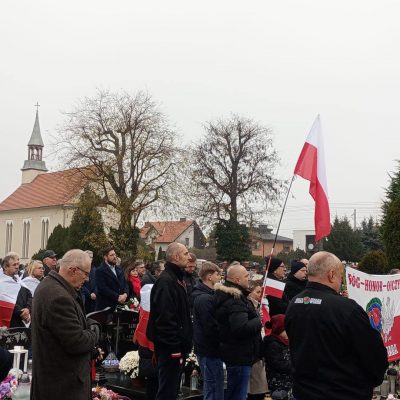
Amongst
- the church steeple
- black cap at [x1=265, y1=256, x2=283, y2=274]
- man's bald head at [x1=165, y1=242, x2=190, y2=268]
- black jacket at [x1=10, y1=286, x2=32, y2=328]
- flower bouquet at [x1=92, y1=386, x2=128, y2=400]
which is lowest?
flower bouquet at [x1=92, y1=386, x2=128, y2=400]

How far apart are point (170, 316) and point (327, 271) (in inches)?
90.2

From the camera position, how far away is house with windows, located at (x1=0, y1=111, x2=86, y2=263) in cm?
7288

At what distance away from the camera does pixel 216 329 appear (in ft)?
22.0

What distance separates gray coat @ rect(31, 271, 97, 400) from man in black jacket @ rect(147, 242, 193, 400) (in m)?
1.55

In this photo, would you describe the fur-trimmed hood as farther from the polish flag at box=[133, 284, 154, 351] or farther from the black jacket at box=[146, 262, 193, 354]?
the polish flag at box=[133, 284, 154, 351]

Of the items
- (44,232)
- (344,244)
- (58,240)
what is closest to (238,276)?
(58,240)

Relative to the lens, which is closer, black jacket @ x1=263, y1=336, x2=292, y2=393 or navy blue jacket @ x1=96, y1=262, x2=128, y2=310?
black jacket @ x1=263, y1=336, x2=292, y2=393

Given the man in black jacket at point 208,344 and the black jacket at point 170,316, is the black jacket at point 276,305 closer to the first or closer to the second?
the man in black jacket at point 208,344

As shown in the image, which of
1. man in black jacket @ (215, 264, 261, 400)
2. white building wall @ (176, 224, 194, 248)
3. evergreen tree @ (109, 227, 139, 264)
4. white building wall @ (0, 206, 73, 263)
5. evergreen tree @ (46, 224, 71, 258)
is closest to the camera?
man in black jacket @ (215, 264, 261, 400)

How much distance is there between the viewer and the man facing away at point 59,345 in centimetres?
459

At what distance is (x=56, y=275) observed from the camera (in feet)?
15.8

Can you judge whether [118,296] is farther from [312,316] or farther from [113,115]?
[113,115]

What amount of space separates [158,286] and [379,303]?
375 centimetres

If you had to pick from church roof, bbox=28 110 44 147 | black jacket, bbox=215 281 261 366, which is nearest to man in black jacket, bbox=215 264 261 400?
black jacket, bbox=215 281 261 366
